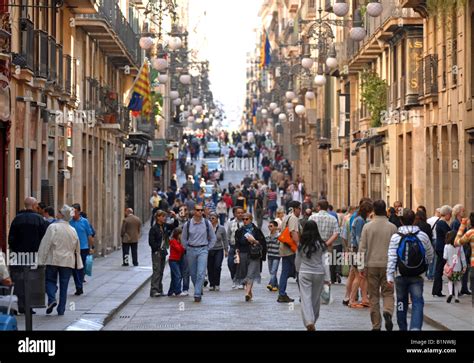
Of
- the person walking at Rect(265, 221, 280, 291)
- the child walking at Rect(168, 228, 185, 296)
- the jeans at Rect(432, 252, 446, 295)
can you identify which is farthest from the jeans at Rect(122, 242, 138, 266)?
the jeans at Rect(432, 252, 446, 295)

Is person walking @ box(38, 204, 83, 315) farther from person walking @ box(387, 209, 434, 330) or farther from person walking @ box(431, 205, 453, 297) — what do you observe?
person walking @ box(431, 205, 453, 297)

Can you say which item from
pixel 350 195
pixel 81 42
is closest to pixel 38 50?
pixel 81 42

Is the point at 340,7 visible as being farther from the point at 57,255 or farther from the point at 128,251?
the point at 57,255

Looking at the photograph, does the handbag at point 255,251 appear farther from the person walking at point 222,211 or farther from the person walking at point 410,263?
the person walking at point 222,211

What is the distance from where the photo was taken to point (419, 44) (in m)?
41.3

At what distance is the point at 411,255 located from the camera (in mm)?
17469

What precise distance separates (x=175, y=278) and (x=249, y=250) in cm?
165

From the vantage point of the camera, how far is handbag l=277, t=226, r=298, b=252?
26359 mm

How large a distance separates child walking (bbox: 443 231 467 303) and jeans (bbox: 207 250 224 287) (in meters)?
5.21

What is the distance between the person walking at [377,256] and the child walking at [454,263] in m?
6.42

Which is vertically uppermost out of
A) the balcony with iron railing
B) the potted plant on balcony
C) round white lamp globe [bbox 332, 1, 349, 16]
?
the balcony with iron railing

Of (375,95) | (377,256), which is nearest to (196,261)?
(377,256)

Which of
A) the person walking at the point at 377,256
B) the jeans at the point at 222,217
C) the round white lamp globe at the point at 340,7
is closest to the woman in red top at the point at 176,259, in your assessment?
the round white lamp globe at the point at 340,7

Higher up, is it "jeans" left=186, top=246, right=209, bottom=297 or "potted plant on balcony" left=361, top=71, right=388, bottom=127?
"potted plant on balcony" left=361, top=71, right=388, bottom=127
